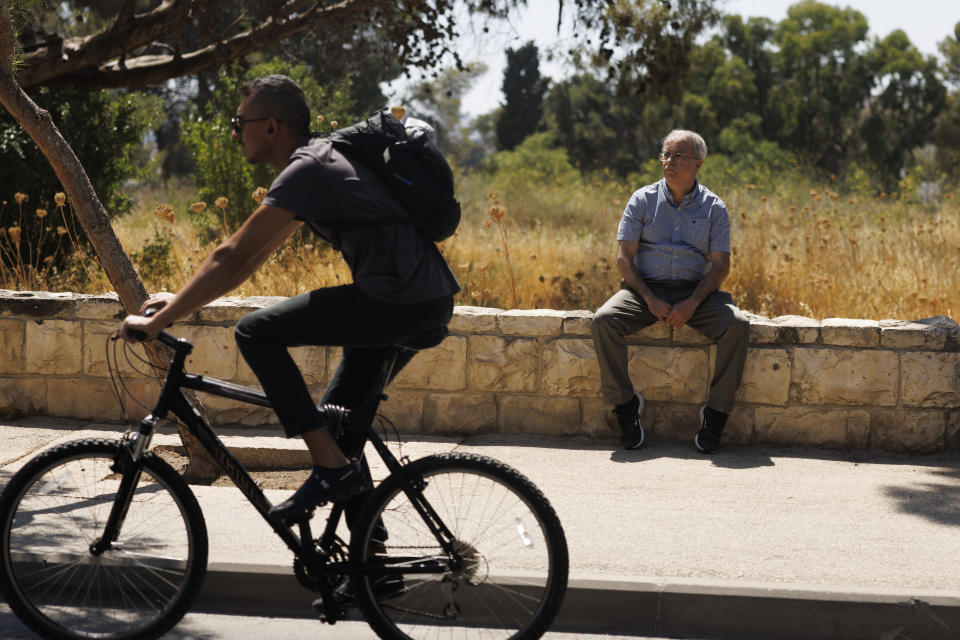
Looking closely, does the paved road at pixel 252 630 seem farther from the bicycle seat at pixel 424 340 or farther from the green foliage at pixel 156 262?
the green foliage at pixel 156 262

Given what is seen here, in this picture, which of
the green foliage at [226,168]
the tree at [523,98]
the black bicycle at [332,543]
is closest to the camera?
the black bicycle at [332,543]

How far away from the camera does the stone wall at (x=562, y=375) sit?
20.5ft

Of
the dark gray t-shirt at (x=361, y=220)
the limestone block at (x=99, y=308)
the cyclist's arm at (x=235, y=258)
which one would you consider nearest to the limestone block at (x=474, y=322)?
the limestone block at (x=99, y=308)

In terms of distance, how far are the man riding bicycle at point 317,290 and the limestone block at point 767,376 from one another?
10.9 ft

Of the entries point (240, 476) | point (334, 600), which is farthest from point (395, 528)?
point (240, 476)

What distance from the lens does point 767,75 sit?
41.5 meters

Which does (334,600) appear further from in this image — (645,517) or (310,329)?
(645,517)

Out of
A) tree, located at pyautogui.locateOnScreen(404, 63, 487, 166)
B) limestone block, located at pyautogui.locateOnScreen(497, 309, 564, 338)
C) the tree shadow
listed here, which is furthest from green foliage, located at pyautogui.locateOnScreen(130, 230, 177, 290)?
tree, located at pyautogui.locateOnScreen(404, 63, 487, 166)

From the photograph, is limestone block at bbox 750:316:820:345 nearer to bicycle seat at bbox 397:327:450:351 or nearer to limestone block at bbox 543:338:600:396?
limestone block at bbox 543:338:600:396

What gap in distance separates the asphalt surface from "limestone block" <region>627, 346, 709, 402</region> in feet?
1.00

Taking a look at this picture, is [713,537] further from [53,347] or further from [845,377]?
[53,347]

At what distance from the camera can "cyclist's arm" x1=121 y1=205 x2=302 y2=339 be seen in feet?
10.5

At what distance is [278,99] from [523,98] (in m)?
48.3

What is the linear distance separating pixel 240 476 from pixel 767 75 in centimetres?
4078
